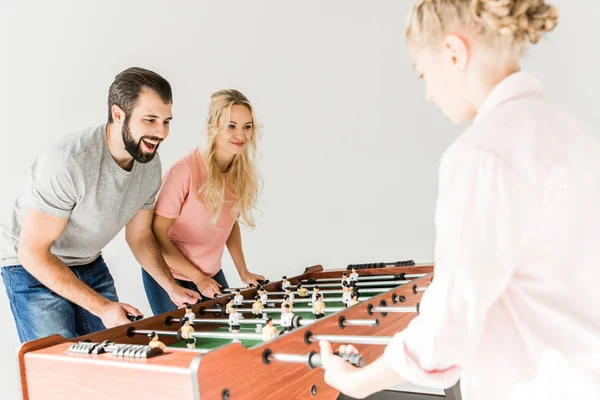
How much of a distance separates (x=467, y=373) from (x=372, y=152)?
12.9 ft

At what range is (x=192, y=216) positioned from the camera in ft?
9.53

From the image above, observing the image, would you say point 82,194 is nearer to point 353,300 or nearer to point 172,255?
point 172,255

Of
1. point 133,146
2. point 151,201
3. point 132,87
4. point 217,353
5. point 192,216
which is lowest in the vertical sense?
point 217,353

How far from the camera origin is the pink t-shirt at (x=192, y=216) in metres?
2.81

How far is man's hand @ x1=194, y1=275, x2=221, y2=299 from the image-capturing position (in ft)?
8.73

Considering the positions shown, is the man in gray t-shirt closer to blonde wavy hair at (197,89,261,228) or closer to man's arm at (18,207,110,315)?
man's arm at (18,207,110,315)

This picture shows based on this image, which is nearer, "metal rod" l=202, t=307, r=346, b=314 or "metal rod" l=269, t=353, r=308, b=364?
"metal rod" l=269, t=353, r=308, b=364

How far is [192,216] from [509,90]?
2.23 m

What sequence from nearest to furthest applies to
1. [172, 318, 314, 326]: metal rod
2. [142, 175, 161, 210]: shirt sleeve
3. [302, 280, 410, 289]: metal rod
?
[172, 318, 314, 326]: metal rod < [302, 280, 410, 289]: metal rod < [142, 175, 161, 210]: shirt sleeve

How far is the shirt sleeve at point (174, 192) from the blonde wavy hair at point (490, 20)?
2.06m

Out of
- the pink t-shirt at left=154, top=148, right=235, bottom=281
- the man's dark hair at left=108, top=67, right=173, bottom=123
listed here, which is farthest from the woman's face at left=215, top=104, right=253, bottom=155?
the man's dark hair at left=108, top=67, right=173, bottom=123

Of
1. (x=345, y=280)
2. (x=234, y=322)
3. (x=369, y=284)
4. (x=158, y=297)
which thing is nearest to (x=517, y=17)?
(x=234, y=322)

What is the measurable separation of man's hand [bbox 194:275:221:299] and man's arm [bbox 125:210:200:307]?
0.19ft

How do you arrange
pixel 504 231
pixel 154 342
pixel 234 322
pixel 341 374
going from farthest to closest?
pixel 234 322 → pixel 154 342 → pixel 341 374 → pixel 504 231
